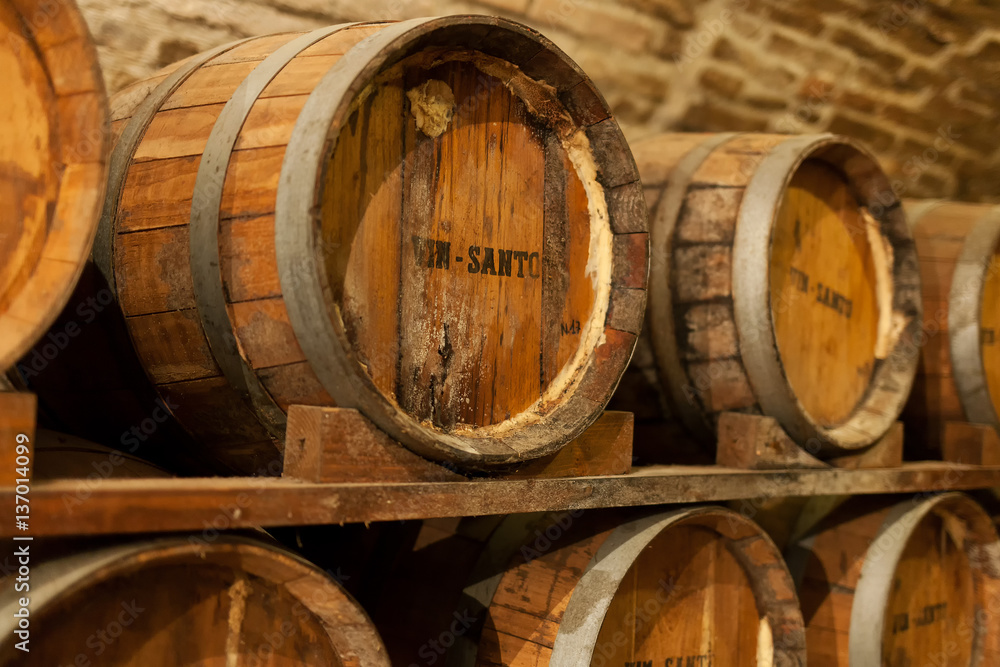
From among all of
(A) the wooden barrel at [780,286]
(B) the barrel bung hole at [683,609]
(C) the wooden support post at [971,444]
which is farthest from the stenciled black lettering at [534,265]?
(C) the wooden support post at [971,444]

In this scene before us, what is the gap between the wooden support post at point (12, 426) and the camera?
106 centimetres

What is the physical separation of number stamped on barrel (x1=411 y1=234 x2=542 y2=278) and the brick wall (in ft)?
3.80

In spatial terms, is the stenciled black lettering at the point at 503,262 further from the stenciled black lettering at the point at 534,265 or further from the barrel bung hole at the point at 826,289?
the barrel bung hole at the point at 826,289

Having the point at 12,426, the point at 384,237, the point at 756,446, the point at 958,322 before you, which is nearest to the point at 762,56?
the point at 958,322

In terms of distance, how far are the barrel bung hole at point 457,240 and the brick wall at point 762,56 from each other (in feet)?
3.41

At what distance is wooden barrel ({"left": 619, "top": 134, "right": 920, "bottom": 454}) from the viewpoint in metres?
2.11

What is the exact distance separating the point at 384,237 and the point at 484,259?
0.23m

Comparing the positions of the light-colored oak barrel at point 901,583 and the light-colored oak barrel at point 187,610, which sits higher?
the light-colored oak barrel at point 187,610

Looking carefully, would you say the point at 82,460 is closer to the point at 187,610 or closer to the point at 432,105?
the point at 187,610

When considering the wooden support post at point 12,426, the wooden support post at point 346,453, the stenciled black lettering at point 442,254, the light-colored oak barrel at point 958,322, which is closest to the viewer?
the wooden support post at point 12,426

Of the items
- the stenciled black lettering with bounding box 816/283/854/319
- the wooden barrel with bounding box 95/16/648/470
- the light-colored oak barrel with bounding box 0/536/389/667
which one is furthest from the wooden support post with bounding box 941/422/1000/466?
the light-colored oak barrel with bounding box 0/536/389/667

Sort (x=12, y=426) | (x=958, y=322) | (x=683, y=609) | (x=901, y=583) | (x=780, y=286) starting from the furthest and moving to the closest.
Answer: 1. (x=958, y=322)
2. (x=901, y=583)
3. (x=780, y=286)
4. (x=683, y=609)
5. (x=12, y=426)

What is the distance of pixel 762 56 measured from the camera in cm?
359

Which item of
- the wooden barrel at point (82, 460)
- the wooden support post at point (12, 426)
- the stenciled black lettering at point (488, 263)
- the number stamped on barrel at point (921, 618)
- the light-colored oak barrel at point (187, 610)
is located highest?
the stenciled black lettering at point (488, 263)
